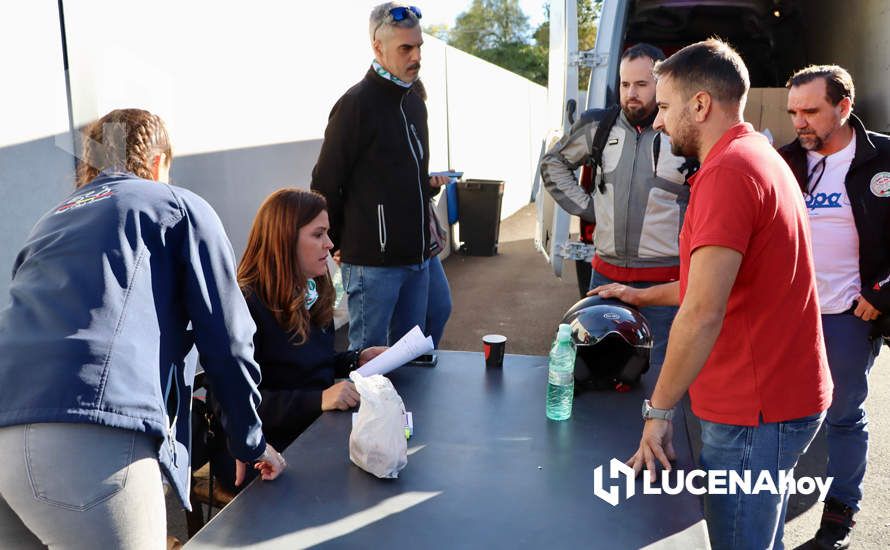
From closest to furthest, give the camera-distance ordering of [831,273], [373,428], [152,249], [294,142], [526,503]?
[152,249] < [526,503] < [373,428] < [831,273] < [294,142]

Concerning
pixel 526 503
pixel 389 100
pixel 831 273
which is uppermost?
pixel 389 100

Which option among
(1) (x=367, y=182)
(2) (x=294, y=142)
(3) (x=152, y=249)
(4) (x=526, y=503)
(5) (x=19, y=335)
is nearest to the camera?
(5) (x=19, y=335)

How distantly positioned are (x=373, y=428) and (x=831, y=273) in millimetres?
2031

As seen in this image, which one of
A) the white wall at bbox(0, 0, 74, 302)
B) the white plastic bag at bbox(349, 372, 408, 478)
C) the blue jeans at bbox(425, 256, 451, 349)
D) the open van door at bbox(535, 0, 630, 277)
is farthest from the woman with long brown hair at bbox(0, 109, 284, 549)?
the open van door at bbox(535, 0, 630, 277)

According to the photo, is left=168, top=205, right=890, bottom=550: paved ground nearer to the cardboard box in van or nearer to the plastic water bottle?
the plastic water bottle

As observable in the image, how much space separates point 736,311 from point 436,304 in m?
1.99

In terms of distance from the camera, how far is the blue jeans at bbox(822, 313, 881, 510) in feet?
9.27

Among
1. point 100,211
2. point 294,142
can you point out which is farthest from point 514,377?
point 294,142

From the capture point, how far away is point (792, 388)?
1.80m

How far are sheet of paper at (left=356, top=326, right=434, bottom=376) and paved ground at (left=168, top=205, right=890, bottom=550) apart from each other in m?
1.11

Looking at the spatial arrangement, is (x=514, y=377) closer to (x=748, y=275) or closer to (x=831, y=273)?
(x=748, y=275)

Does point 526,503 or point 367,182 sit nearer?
point 526,503

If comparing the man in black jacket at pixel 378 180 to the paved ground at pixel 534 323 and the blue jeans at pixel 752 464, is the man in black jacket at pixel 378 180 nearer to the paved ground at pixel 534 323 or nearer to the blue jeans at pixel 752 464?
the paved ground at pixel 534 323

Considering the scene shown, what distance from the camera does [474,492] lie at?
1.72 meters
